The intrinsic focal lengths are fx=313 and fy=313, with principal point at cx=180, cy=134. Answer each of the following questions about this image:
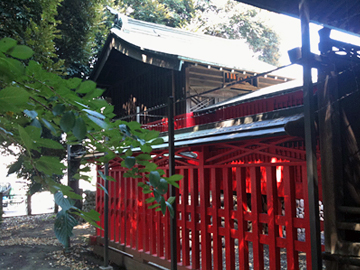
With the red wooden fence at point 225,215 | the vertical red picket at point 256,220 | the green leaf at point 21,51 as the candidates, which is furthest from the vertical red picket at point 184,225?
the green leaf at point 21,51

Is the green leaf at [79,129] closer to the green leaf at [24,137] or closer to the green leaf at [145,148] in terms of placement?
the green leaf at [24,137]

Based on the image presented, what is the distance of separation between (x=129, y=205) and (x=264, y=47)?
23.3 m

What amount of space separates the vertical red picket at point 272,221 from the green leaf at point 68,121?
10.5 feet

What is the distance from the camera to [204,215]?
454 cm

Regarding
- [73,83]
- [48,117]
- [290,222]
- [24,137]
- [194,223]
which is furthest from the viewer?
[194,223]

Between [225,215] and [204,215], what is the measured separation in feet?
1.31

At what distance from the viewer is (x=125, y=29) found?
12.2m

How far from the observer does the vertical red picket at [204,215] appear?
14.6 feet

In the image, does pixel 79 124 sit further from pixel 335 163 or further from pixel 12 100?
pixel 335 163

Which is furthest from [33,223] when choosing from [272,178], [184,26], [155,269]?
[184,26]

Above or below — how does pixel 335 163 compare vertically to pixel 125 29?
below

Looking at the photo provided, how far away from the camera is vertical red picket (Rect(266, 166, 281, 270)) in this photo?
3.62 m

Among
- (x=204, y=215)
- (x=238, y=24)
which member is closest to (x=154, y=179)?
(x=204, y=215)

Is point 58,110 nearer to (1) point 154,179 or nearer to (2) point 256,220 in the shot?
(1) point 154,179
